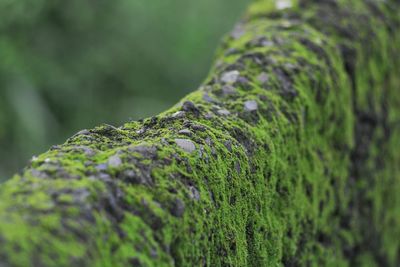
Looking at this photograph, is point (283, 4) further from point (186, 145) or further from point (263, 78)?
point (186, 145)

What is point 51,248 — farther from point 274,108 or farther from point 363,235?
point 363,235

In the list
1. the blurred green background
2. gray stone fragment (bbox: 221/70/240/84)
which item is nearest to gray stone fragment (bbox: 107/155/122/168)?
gray stone fragment (bbox: 221/70/240/84)

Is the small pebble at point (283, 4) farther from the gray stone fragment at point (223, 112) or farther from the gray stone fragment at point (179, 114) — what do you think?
the gray stone fragment at point (179, 114)

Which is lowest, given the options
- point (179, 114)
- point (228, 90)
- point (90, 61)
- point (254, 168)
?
point (254, 168)

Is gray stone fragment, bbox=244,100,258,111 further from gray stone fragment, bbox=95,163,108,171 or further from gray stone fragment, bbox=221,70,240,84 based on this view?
gray stone fragment, bbox=95,163,108,171

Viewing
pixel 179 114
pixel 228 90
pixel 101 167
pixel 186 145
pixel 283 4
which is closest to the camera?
pixel 101 167

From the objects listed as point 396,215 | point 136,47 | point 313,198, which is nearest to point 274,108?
point 313,198

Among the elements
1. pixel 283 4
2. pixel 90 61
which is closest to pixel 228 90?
pixel 283 4
